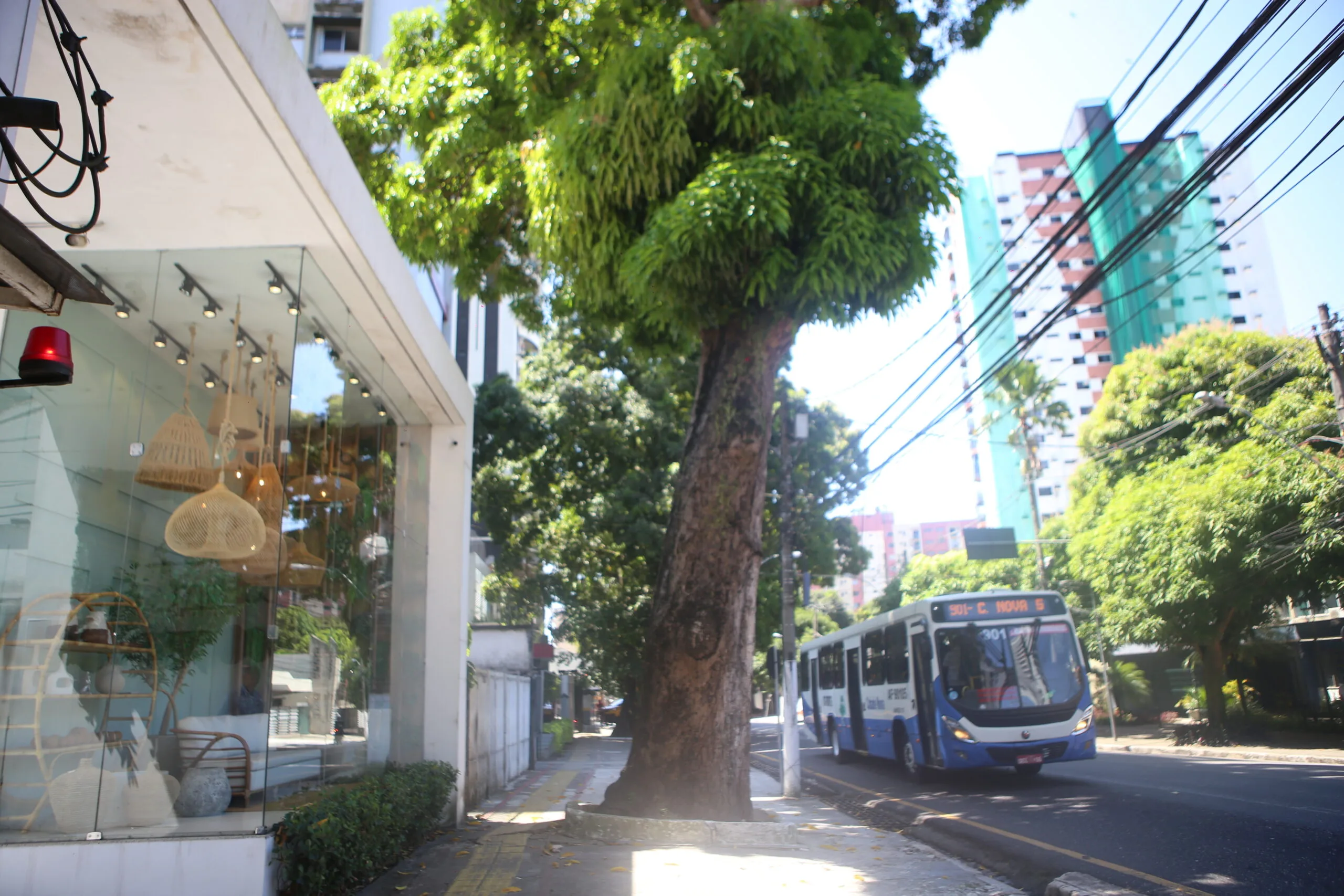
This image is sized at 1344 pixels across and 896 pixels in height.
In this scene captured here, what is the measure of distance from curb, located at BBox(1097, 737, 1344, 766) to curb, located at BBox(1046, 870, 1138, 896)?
1173cm

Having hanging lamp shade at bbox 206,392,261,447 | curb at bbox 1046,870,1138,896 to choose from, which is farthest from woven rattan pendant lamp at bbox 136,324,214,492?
curb at bbox 1046,870,1138,896

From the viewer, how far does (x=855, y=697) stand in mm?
18875

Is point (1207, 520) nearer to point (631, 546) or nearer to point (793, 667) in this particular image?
point (793, 667)

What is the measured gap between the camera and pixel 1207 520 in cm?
2064

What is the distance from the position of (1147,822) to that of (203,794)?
8381 mm

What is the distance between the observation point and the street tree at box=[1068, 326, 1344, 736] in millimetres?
19500

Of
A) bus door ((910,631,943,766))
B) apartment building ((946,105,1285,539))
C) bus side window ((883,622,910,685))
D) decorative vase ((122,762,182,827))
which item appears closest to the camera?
decorative vase ((122,762,182,827))

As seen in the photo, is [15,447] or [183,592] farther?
[183,592]

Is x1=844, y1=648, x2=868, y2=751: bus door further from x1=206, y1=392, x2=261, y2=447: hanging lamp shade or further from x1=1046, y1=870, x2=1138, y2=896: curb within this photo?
x1=206, y1=392, x2=261, y2=447: hanging lamp shade

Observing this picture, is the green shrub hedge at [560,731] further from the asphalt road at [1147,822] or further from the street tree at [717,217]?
the street tree at [717,217]

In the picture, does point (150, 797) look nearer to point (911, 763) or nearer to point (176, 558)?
point (176, 558)

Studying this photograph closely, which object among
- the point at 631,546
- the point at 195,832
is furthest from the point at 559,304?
the point at 631,546

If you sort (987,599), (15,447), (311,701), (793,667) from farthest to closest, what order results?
1. (793,667)
2. (987,599)
3. (311,701)
4. (15,447)

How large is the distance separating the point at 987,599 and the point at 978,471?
6398 centimetres
